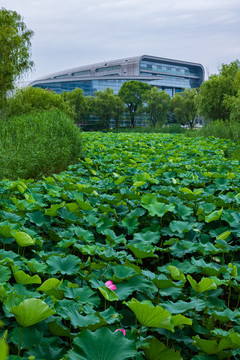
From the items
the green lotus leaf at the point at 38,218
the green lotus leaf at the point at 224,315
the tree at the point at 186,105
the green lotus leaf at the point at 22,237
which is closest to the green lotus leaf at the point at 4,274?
the green lotus leaf at the point at 22,237

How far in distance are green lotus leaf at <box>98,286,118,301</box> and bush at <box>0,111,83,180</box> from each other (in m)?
3.72

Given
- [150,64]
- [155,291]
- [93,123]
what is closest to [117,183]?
[155,291]

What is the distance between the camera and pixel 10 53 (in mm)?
11859

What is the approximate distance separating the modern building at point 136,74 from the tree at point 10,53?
4146cm

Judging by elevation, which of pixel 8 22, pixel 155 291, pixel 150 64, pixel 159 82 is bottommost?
pixel 155 291

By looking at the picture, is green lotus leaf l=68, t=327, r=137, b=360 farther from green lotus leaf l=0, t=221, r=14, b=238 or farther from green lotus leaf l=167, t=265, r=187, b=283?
green lotus leaf l=0, t=221, r=14, b=238

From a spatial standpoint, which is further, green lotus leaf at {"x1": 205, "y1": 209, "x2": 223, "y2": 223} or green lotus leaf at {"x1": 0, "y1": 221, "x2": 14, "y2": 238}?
green lotus leaf at {"x1": 205, "y1": 209, "x2": 223, "y2": 223}

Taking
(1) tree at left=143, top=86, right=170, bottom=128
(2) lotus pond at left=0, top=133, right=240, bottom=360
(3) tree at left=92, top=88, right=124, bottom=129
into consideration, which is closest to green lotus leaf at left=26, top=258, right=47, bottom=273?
(2) lotus pond at left=0, top=133, right=240, bottom=360

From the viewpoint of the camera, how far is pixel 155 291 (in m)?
2.01

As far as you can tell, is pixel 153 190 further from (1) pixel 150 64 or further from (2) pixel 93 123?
(1) pixel 150 64

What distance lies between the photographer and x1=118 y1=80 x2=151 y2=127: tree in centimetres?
4269

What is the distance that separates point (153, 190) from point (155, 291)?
2.56 meters

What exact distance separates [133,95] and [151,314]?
4337cm

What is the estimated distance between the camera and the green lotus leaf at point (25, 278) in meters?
1.79
